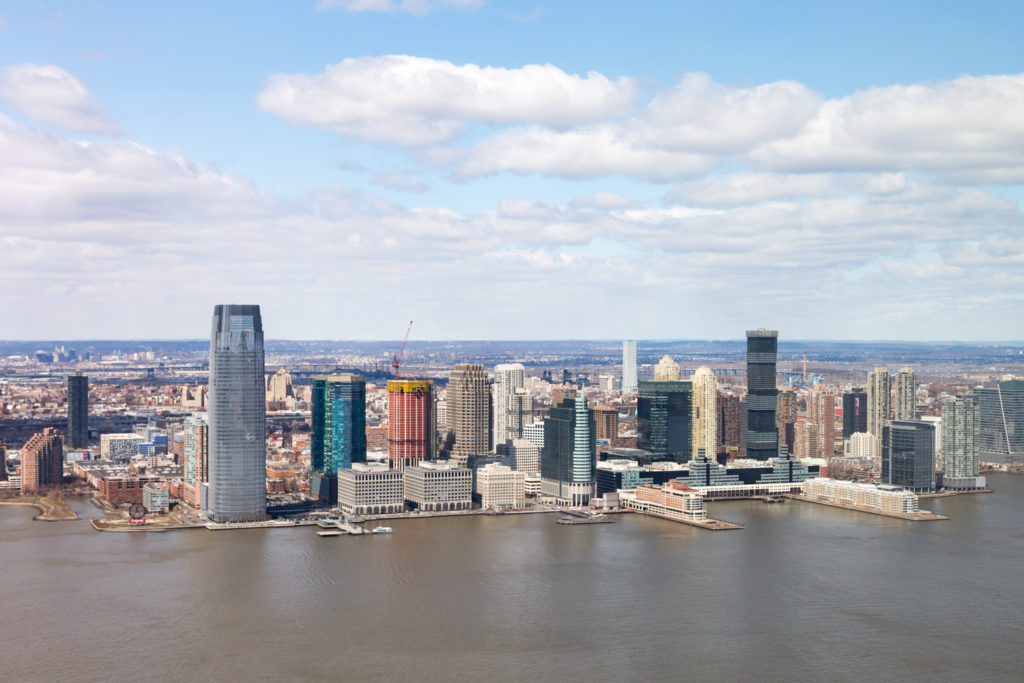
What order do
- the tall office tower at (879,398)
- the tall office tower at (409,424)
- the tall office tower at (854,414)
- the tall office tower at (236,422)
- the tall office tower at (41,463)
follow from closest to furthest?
the tall office tower at (236,422), the tall office tower at (41,463), the tall office tower at (409,424), the tall office tower at (879,398), the tall office tower at (854,414)

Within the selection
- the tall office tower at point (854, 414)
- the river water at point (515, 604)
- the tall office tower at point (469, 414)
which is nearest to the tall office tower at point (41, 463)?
the river water at point (515, 604)

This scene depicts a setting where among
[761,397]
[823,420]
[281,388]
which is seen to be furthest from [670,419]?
[281,388]

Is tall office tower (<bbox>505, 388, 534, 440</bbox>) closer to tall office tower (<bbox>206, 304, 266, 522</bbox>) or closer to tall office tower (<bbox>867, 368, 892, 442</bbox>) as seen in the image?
tall office tower (<bbox>867, 368, 892, 442</bbox>)

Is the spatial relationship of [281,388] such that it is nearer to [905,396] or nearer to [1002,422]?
[905,396]

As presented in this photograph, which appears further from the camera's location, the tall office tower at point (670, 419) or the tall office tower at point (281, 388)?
the tall office tower at point (281, 388)

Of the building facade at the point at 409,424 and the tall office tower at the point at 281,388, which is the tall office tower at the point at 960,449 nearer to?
the building facade at the point at 409,424

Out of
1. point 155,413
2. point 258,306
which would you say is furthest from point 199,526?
point 155,413
